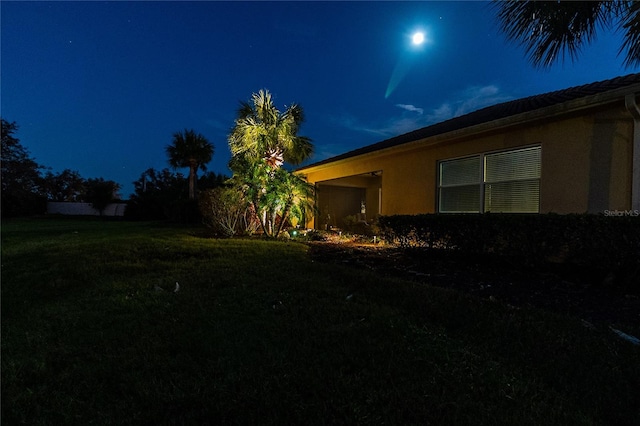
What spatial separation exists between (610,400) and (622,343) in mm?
923

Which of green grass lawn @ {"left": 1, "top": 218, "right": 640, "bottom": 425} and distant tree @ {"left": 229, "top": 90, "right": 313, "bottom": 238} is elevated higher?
distant tree @ {"left": 229, "top": 90, "right": 313, "bottom": 238}

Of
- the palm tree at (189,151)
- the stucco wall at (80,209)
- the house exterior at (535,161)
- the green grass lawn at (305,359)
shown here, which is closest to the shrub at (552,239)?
the house exterior at (535,161)

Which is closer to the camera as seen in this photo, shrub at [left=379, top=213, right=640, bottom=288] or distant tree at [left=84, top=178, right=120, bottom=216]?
shrub at [left=379, top=213, right=640, bottom=288]

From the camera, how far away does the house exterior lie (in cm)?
500

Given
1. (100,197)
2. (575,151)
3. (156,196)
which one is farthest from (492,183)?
(100,197)

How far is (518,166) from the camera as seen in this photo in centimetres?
657

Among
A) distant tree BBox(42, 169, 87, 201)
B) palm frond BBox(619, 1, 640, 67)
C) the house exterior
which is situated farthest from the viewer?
distant tree BBox(42, 169, 87, 201)

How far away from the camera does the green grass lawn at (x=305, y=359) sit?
179cm

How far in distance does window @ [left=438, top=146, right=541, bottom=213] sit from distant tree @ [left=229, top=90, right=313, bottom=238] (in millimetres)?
4082

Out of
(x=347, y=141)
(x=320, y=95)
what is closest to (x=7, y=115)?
(x=320, y=95)

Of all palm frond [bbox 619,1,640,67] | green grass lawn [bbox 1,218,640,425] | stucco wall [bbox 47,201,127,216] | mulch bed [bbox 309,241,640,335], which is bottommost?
green grass lawn [bbox 1,218,640,425]

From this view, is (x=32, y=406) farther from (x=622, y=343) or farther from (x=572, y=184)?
(x=572, y=184)

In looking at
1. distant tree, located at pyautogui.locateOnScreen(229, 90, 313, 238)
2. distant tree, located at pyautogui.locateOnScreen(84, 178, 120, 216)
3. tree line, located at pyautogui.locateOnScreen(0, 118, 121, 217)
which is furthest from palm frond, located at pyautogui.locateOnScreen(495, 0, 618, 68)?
distant tree, located at pyautogui.locateOnScreen(84, 178, 120, 216)

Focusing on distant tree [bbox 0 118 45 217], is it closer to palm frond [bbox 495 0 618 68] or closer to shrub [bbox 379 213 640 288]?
shrub [bbox 379 213 640 288]
